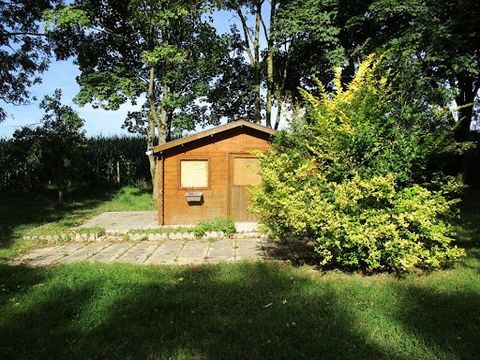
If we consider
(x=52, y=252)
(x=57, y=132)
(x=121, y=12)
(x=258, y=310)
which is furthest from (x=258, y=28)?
(x=258, y=310)

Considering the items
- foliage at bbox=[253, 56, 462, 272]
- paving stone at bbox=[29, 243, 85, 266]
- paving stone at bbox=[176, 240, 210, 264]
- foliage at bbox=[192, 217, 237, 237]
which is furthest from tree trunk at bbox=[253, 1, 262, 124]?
foliage at bbox=[253, 56, 462, 272]

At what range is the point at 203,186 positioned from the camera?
12.1m

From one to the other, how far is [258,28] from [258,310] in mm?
21071

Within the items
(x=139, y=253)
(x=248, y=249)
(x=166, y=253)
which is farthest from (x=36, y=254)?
(x=248, y=249)

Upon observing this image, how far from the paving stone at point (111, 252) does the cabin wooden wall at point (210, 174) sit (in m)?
2.89

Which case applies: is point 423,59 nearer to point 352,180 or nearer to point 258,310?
point 352,180

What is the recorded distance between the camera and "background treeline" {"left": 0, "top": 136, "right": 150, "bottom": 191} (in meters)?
20.7

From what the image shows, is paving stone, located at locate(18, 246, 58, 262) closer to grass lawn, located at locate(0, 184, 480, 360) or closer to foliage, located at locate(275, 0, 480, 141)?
grass lawn, located at locate(0, 184, 480, 360)

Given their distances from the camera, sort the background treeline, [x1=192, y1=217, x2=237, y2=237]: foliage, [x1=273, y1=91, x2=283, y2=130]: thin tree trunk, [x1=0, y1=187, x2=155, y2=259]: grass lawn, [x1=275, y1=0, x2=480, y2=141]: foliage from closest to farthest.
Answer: [x1=192, y1=217, x2=237, y2=237]: foliage → [x1=0, y1=187, x2=155, y2=259]: grass lawn → [x1=275, y1=0, x2=480, y2=141]: foliage → the background treeline → [x1=273, y1=91, x2=283, y2=130]: thin tree trunk

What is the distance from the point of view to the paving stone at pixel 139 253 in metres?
7.59

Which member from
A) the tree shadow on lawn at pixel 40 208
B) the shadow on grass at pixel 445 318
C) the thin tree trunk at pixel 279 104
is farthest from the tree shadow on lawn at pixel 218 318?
the thin tree trunk at pixel 279 104

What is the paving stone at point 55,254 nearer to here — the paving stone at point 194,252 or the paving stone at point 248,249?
the paving stone at point 194,252

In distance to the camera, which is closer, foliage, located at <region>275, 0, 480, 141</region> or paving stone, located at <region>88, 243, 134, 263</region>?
paving stone, located at <region>88, 243, 134, 263</region>

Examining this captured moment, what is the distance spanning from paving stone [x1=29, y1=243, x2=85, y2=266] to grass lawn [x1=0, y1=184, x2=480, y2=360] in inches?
32.0
